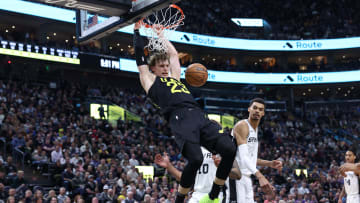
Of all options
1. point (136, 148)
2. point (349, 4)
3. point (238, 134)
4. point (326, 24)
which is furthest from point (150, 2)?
point (349, 4)

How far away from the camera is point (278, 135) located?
29062 mm

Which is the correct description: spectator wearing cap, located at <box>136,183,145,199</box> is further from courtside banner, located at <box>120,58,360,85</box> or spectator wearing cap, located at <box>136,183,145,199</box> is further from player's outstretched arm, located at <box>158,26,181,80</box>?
courtside banner, located at <box>120,58,360,85</box>

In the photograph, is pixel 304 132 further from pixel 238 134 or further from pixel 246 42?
pixel 238 134

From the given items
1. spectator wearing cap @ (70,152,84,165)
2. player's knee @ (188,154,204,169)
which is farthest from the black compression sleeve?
spectator wearing cap @ (70,152,84,165)

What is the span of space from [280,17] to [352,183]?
3373 cm

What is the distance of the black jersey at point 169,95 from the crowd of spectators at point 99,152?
6775 mm

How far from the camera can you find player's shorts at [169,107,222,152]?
5.29 meters

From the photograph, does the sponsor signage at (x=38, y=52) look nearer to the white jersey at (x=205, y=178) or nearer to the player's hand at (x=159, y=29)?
the player's hand at (x=159, y=29)

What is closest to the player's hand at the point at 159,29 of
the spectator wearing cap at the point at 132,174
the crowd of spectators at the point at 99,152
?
the crowd of spectators at the point at 99,152

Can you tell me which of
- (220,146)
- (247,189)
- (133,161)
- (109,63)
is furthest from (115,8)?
(109,63)

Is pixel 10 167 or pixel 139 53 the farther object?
pixel 10 167

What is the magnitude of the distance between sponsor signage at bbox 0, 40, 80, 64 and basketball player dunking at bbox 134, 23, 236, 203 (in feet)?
60.0

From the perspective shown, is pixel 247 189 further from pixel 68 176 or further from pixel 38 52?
pixel 38 52

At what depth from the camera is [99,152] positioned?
17.0m
